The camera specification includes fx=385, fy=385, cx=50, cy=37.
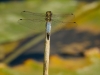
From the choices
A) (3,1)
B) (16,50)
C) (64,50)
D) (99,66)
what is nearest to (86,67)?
(99,66)

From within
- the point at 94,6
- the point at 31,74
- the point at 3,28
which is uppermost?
the point at 94,6

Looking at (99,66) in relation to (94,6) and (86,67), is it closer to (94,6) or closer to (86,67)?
(86,67)

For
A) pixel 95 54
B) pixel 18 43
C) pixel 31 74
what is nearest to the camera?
pixel 31 74

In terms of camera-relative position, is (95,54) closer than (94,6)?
Yes

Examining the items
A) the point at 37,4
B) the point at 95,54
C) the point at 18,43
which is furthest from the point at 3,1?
the point at 95,54

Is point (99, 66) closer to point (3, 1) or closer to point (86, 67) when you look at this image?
point (86, 67)

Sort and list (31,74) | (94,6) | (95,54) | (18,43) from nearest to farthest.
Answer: (31,74), (95,54), (18,43), (94,6)

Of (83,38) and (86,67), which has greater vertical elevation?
(83,38)
